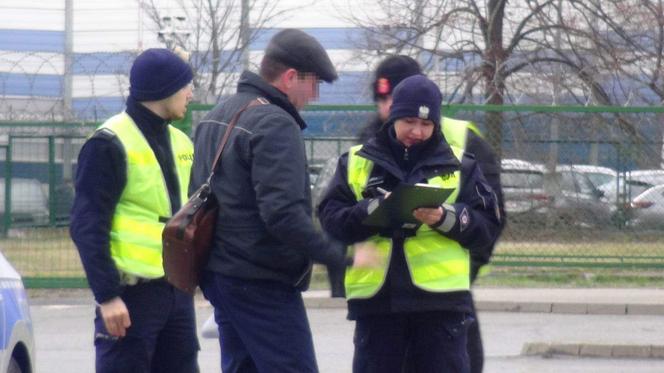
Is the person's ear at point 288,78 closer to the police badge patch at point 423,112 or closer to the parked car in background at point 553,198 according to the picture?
the police badge patch at point 423,112

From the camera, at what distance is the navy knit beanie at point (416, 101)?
532 centimetres

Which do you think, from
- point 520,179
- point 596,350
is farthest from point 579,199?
point 596,350

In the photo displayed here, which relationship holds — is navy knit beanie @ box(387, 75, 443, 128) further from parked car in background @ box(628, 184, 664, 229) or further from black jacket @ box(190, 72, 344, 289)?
parked car in background @ box(628, 184, 664, 229)

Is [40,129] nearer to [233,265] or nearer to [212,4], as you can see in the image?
[233,265]

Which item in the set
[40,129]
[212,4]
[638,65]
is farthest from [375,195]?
[212,4]

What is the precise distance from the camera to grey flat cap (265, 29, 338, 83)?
5.00 metres

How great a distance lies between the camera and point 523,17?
23734 millimetres

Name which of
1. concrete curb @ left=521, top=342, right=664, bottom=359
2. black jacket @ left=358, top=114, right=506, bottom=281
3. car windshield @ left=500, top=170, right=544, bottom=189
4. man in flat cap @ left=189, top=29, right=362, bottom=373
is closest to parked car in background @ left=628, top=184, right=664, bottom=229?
car windshield @ left=500, top=170, right=544, bottom=189

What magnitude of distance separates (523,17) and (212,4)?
6.90 metres

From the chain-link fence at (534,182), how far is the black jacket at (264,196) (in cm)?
896

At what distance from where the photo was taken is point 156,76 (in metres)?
5.43

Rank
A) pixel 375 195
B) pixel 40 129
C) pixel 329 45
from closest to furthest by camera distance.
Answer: pixel 375 195
pixel 40 129
pixel 329 45

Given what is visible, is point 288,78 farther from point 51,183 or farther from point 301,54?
point 51,183

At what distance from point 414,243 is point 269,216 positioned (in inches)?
33.7
